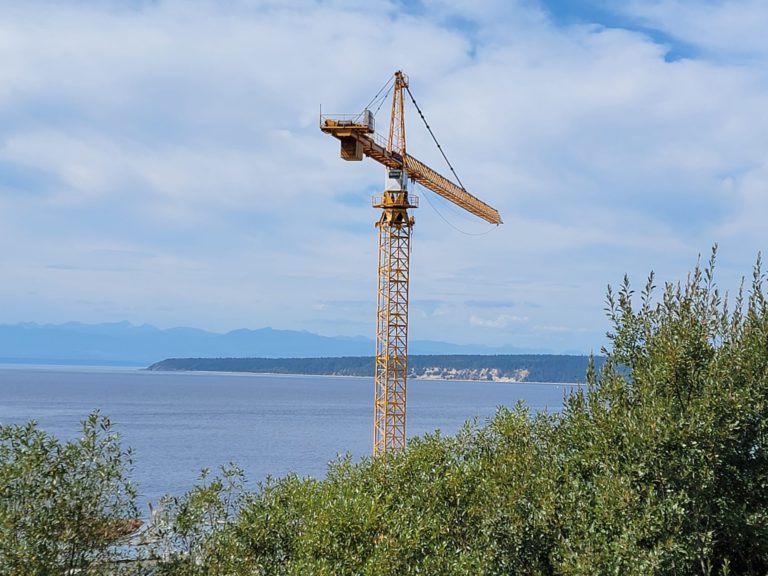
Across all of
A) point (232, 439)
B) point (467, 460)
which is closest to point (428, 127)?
point (232, 439)

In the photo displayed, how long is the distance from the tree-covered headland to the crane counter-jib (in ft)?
116

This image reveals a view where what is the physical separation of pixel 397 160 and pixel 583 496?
46.6 m

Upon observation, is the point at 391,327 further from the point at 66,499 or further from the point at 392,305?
the point at 66,499

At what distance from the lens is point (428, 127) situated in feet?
225

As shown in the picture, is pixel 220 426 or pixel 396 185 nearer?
pixel 396 185

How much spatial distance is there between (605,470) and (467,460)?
4.11 metres

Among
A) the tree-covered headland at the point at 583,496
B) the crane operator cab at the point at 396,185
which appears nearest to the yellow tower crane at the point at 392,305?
the crane operator cab at the point at 396,185

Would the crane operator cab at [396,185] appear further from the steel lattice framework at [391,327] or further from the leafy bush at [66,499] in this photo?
the leafy bush at [66,499]

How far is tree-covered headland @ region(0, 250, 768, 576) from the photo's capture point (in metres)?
11.5

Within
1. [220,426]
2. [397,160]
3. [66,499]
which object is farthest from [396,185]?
[220,426]

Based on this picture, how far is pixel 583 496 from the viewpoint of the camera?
12.3 meters

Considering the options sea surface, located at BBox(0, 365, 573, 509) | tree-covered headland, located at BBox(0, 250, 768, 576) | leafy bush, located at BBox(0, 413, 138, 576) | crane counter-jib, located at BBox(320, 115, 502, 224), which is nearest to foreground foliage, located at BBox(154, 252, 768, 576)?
tree-covered headland, located at BBox(0, 250, 768, 576)

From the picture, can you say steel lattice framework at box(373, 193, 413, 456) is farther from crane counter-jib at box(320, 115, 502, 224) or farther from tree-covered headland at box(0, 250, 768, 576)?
tree-covered headland at box(0, 250, 768, 576)

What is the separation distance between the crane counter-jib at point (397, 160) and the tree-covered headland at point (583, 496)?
35.3 meters
